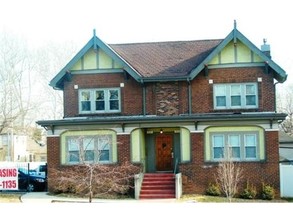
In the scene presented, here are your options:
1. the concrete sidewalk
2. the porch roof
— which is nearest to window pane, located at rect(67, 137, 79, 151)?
the porch roof

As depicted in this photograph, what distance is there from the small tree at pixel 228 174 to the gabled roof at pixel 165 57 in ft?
15.9

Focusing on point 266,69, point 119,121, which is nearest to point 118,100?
point 119,121

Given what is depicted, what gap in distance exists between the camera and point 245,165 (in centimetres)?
2647

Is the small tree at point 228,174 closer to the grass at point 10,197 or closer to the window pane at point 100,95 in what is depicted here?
the window pane at point 100,95

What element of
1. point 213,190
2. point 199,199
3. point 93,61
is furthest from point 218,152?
point 93,61

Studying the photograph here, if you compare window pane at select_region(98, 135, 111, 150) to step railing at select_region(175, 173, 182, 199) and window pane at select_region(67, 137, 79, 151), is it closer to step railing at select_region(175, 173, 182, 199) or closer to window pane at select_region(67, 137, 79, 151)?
window pane at select_region(67, 137, 79, 151)

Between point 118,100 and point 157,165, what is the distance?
14.2 ft

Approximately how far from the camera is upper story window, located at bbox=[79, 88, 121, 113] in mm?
28688

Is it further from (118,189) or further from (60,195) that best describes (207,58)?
(60,195)

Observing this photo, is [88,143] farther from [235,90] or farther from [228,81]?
[235,90]

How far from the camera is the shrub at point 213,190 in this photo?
85.1 feet

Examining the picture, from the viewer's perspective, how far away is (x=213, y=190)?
85.4 ft

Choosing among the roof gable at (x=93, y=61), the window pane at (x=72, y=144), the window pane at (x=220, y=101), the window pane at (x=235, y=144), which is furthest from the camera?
the window pane at (x=220, y=101)

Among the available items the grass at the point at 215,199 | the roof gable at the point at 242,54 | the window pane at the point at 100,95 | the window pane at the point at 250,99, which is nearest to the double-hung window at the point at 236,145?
the window pane at the point at 250,99
